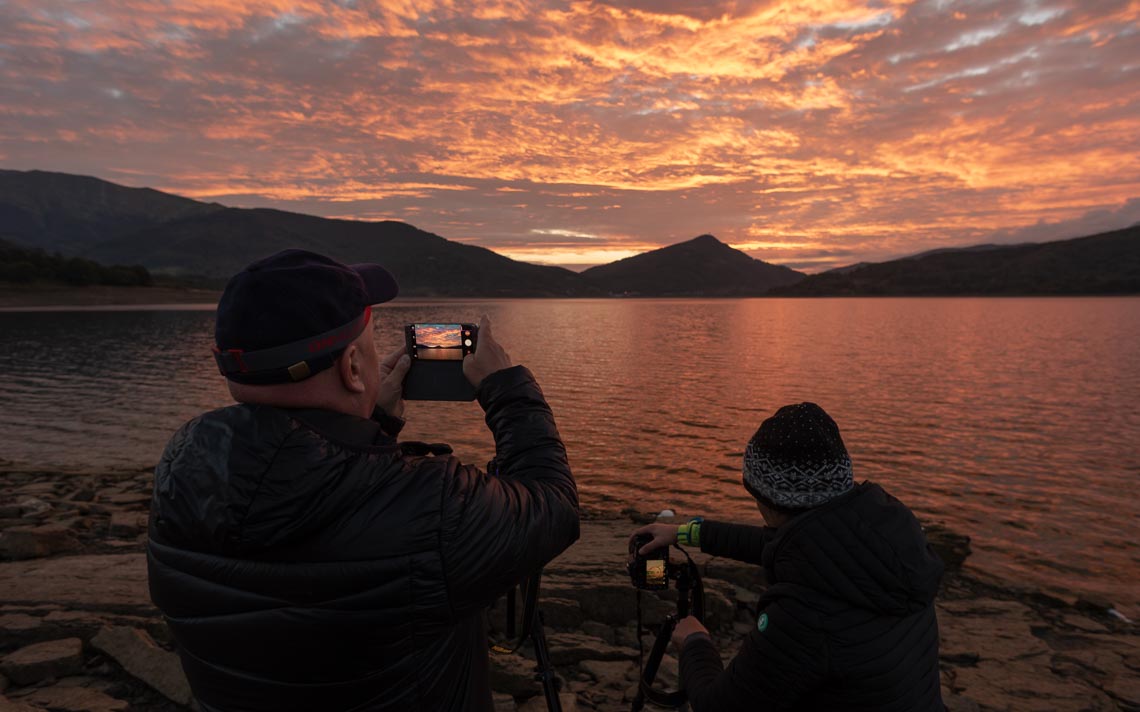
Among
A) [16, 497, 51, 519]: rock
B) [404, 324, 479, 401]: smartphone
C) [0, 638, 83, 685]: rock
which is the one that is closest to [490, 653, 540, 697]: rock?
[0, 638, 83, 685]: rock

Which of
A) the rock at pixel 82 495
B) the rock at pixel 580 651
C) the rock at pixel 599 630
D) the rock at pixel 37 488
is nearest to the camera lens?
the rock at pixel 580 651

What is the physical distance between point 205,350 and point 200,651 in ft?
174

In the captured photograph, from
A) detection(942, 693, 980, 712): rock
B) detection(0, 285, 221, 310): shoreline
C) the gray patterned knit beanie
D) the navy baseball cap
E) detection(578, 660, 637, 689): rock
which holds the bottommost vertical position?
detection(0, 285, 221, 310): shoreline

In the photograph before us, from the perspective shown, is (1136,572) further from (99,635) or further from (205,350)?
(205,350)

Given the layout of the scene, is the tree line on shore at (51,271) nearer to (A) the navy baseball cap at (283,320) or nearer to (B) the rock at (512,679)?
(B) the rock at (512,679)

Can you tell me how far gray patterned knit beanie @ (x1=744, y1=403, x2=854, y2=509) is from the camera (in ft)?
8.12

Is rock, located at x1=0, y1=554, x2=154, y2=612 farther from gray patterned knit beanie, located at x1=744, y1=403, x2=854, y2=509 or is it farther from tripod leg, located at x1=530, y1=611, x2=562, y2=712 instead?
gray patterned knit beanie, located at x1=744, y1=403, x2=854, y2=509

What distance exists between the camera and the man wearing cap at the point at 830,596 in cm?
230

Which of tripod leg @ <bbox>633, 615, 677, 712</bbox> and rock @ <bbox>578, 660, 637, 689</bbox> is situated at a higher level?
tripod leg @ <bbox>633, 615, 677, 712</bbox>

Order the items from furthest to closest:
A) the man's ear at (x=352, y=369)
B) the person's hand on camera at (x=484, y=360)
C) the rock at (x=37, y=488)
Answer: the rock at (x=37, y=488) < the person's hand on camera at (x=484, y=360) < the man's ear at (x=352, y=369)

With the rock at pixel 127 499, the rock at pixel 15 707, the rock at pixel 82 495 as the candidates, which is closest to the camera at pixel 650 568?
the rock at pixel 15 707

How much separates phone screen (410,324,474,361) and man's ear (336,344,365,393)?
29.5 inches

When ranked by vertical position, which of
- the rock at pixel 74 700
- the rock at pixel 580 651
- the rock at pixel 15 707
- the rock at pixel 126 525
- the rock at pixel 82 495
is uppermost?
the rock at pixel 15 707

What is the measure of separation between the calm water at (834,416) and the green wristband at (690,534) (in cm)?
921
